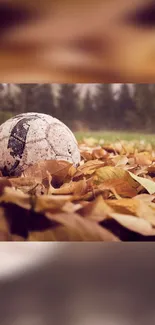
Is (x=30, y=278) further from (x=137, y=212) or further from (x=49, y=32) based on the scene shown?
(x=49, y=32)

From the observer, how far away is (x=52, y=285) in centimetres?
Answer: 81

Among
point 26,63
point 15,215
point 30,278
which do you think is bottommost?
point 30,278

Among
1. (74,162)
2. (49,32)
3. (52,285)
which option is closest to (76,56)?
(49,32)

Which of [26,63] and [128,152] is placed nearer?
[26,63]

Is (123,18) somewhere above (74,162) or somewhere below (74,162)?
above

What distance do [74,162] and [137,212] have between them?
140 millimetres

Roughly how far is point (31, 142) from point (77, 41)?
17cm

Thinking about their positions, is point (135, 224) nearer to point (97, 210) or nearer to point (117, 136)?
point (97, 210)

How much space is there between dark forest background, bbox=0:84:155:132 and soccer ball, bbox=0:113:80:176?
1 centimetres

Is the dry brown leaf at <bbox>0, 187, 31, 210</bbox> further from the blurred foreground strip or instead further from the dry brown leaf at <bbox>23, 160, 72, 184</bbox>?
the blurred foreground strip

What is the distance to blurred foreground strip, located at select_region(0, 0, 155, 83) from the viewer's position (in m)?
0.73

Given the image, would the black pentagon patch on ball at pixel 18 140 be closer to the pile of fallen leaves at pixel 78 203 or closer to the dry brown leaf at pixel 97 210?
the pile of fallen leaves at pixel 78 203

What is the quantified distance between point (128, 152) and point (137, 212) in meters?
0.13

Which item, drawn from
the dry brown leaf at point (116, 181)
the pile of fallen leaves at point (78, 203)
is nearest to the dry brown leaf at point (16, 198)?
the pile of fallen leaves at point (78, 203)
